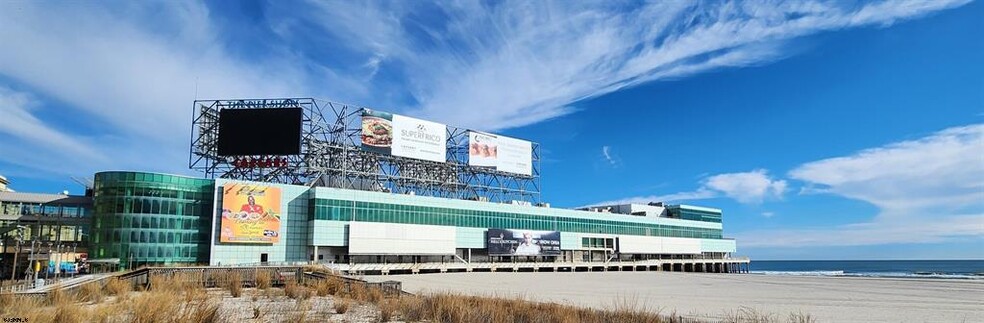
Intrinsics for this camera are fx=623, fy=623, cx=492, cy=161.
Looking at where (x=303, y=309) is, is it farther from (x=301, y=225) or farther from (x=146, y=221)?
(x=301, y=225)

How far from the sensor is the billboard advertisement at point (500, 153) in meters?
79.2

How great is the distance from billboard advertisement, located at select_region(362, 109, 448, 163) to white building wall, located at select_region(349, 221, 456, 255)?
8.66 metres

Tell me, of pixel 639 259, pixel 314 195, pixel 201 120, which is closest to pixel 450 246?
pixel 314 195

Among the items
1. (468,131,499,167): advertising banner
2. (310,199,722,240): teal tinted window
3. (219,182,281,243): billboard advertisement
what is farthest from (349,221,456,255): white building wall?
(468,131,499,167): advertising banner

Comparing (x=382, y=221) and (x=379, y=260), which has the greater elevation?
(x=382, y=221)

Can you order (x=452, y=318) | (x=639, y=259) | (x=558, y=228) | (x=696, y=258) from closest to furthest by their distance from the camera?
(x=452, y=318) < (x=558, y=228) < (x=639, y=259) < (x=696, y=258)

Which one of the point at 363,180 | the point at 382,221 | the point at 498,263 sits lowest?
the point at 498,263

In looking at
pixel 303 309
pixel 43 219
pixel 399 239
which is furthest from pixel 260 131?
pixel 303 309

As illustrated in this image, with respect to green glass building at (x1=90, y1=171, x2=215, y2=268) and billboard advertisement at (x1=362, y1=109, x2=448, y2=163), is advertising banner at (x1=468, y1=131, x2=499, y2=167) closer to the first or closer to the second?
billboard advertisement at (x1=362, y1=109, x2=448, y2=163)

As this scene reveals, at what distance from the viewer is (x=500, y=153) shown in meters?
82.4

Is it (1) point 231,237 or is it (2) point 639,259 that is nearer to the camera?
(1) point 231,237

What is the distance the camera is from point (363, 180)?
72.2 metres

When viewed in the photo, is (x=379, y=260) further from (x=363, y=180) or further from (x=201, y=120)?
(x=201, y=120)

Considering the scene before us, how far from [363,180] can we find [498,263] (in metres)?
18.8
